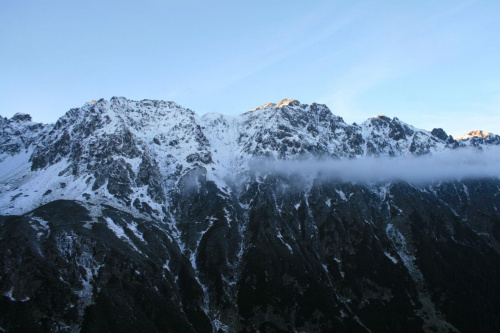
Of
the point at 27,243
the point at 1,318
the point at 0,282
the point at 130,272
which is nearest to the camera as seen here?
the point at 1,318

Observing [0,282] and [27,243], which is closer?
[0,282]

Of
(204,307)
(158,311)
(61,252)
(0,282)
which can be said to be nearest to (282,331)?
(204,307)

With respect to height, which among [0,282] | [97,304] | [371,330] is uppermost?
[0,282]

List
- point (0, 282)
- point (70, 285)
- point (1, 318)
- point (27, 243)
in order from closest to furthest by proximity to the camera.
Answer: point (1, 318)
point (0, 282)
point (70, 285)
point (27, 243)

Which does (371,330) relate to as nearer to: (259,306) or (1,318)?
(259,306)

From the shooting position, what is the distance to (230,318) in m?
193

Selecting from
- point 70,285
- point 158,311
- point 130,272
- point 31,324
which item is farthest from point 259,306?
point 31,324

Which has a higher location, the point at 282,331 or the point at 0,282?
the point at 0,282

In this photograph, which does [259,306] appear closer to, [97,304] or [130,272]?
[130,272]

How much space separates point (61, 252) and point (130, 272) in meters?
34.9

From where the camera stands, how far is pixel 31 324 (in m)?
136

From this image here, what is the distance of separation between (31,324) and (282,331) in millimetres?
116655

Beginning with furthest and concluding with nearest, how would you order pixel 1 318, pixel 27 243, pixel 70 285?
1. pixel 27 243
2. pixel 70 285
3. pixel 1 318

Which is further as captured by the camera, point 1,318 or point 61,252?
point 61,252
